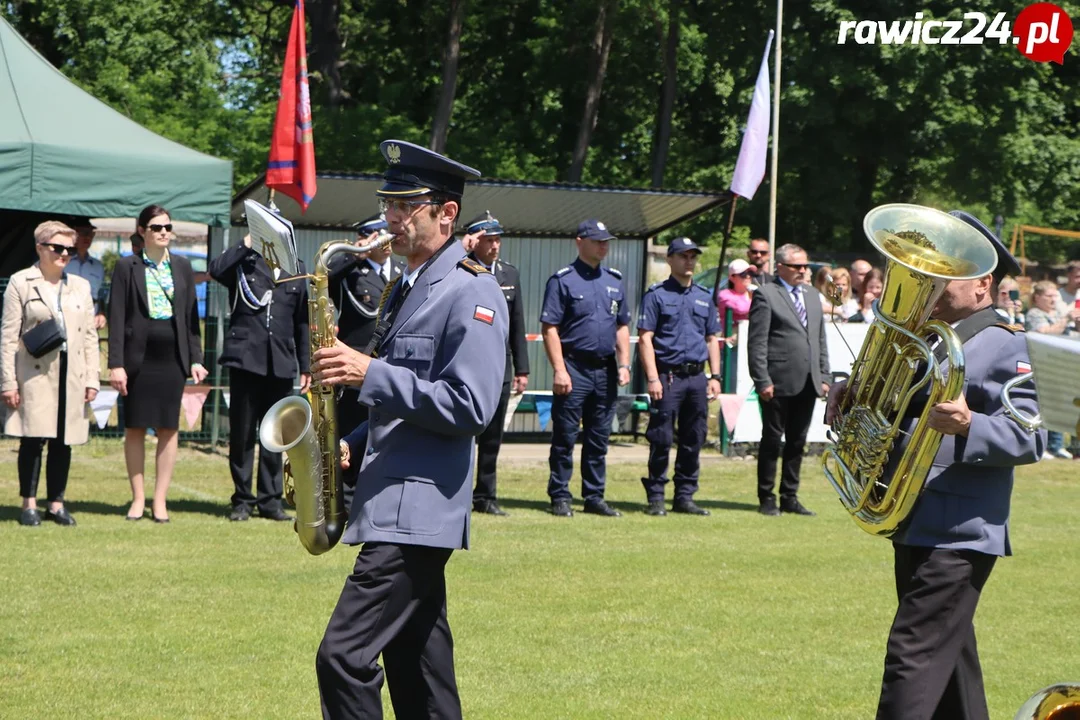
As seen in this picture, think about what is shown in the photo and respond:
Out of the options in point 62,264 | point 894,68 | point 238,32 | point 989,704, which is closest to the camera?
point 989,704

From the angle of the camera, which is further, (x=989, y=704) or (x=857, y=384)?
(x=989, y=704)

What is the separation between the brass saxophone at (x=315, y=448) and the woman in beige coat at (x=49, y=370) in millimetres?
5678

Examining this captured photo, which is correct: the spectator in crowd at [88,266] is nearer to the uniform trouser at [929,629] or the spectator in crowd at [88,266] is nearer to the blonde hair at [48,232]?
the blonde hair at [48,232]

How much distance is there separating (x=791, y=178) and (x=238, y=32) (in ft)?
50.2

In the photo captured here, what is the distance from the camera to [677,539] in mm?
10523

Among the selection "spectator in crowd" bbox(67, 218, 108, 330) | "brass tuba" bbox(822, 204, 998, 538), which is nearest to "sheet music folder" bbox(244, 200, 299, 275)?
"brass tuba" bbox(822, 204, 998, 538)

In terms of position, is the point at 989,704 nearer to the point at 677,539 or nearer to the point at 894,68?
the point at 677,539

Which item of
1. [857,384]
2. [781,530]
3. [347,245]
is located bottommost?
[781,530]

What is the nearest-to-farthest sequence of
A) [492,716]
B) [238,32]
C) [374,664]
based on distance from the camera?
[374,664], [492,716], [238,32]

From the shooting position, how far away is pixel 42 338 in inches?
388

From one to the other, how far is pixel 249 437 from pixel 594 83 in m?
24.9

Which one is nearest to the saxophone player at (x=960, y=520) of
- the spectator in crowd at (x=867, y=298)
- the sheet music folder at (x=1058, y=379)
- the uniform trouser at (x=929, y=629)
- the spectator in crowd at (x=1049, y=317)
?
the uniform trouser at (x=929, y=629)

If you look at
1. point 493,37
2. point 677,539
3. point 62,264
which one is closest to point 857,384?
point 677,539

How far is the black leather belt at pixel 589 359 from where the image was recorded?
451 inches
